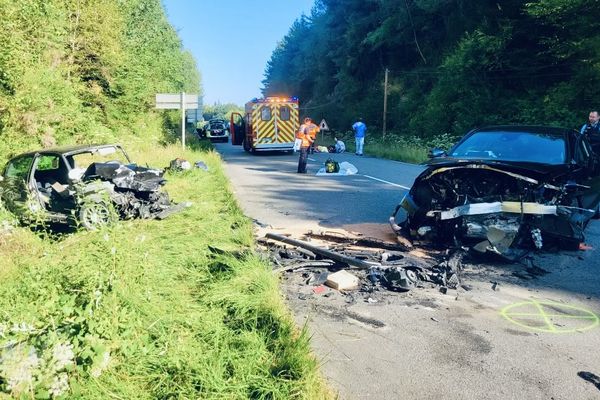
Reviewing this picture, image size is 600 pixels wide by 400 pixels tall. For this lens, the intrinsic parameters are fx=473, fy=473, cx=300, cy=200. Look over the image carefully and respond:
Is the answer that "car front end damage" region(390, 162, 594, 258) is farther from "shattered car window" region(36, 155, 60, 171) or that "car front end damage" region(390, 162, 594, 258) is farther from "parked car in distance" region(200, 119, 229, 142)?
"parked car in distance" region(200, 119, 229, 142)

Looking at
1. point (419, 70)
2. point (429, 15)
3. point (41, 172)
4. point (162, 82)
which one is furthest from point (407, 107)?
point (41, 172)

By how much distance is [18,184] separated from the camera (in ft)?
25.1

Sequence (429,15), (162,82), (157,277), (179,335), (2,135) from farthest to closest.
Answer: (429,15)
(162,82)
(2,135)
(157,277)
(179,335)

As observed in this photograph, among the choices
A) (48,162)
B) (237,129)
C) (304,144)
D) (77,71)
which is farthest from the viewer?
(237,129)

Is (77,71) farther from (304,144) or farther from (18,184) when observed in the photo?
(18,184)

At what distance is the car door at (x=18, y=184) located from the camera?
24.0 ft

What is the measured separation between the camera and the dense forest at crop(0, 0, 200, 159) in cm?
1277

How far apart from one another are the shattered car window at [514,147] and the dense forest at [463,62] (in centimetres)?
1422

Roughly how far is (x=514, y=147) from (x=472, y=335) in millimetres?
3823

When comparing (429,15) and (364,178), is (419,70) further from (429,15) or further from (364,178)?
(364,178)

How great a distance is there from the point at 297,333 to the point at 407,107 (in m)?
29.9

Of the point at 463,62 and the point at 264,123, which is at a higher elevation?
the point at 463,62

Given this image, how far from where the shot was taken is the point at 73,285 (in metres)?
3.62

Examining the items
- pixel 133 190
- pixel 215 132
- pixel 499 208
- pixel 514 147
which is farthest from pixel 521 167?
pixel 215 132
